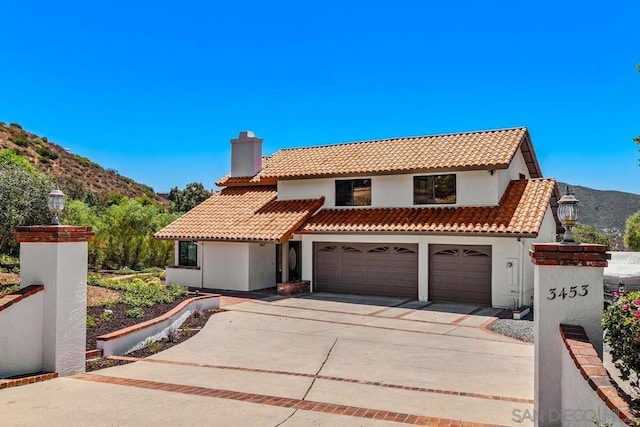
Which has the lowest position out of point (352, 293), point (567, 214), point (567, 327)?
point (352, 293)

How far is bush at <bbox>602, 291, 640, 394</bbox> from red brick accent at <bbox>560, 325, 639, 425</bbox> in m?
0.19

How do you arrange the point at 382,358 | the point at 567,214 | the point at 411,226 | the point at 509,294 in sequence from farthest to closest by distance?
the point at 411,226, the point at 509,294, the point at 382,358, the point at 567,214

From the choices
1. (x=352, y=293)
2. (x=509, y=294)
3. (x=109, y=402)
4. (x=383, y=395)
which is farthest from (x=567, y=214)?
(x=352, y=293)

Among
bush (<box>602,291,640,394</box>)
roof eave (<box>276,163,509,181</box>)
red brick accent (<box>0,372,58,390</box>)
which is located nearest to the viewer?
bush (<box>602,291,640,394</box>)

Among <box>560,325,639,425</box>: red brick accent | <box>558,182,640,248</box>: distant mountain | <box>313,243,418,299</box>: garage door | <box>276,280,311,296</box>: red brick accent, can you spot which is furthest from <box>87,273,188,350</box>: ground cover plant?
<box>558,182,640,248</box>: distant mountain

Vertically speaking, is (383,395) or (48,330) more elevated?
(48,330)

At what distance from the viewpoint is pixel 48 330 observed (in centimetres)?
786

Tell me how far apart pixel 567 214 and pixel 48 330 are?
8012 mm

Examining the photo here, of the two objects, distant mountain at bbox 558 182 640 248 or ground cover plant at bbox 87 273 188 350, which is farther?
distant mountain at bbox 558 182 640 248

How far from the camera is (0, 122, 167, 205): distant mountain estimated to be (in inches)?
2501

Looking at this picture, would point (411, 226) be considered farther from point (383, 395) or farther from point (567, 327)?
point (567, 327)

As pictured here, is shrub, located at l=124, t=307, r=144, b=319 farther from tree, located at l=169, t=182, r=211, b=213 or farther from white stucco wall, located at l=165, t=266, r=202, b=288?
tree, located at l=169, t=182, r=211, b=213

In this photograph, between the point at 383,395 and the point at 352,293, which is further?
the point at 352,293

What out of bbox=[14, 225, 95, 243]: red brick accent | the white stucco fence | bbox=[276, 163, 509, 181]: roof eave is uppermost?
bbox=[276, 163, 509, 181]: roof eave
